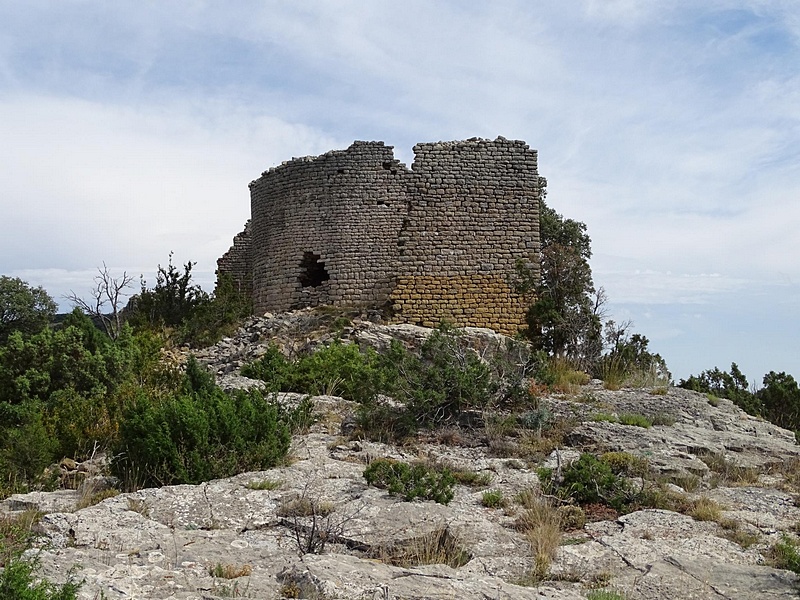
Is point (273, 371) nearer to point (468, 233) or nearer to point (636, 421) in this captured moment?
point (636, 421)

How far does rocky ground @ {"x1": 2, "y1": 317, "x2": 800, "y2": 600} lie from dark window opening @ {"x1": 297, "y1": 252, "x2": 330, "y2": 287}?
8.49m

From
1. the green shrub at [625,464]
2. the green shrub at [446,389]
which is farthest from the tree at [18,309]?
the green shrub at [625,464]

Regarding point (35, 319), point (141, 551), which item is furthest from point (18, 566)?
point (35, 319)

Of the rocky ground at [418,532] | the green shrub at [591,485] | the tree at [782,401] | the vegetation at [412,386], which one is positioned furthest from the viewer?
the tree at [782,401]

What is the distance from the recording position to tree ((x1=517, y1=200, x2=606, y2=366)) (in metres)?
14.5

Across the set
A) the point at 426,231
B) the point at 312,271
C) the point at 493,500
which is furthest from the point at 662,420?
the point at 312,271

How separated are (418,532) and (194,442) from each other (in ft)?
8.31

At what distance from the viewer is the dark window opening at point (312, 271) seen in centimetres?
1652

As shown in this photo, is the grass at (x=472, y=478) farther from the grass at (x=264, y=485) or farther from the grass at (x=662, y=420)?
the grass at (x=662, y=420)

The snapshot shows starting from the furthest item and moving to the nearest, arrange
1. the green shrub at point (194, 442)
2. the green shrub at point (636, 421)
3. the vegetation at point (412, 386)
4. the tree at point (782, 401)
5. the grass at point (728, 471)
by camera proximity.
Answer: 1. the tree at point (782, 401)
2. the green shrub at point (636, 421)
3. the vegetation at point (412, 386)
4. the grass at point (728, 471)
5. the green shrub at point (194, 442)

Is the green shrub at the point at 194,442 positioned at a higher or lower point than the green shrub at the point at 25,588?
higher

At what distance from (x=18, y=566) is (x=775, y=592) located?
426 cm

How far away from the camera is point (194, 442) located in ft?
22.1

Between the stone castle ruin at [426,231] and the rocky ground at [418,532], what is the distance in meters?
7.39
